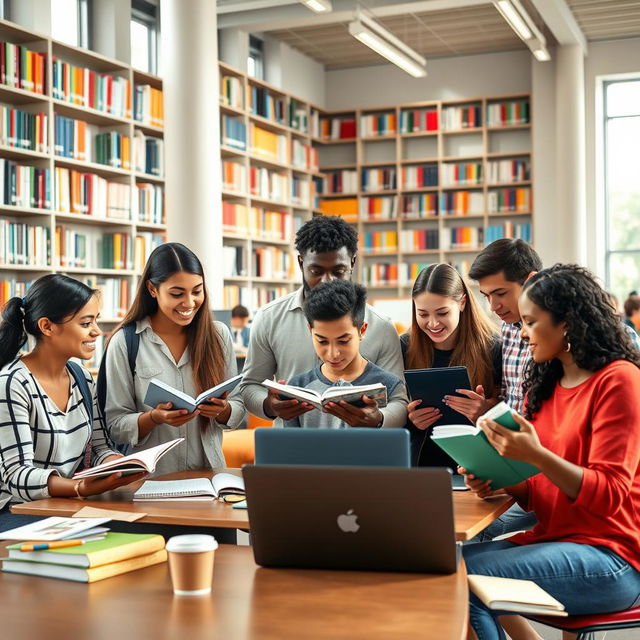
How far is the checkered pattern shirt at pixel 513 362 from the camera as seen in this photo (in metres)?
2.71

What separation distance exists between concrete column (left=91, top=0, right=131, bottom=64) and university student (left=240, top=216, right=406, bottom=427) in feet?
16.4

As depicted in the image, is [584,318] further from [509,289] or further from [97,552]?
[97,552]

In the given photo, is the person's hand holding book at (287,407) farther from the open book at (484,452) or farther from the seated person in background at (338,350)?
the open book at (484,452)

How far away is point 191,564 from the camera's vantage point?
153 centimetres

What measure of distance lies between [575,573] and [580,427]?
1.09 feet

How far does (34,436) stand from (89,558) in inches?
31.9

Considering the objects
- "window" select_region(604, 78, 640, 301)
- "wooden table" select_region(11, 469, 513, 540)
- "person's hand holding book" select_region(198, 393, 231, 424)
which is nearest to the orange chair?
"person's hand holding book" select_region(198, 393, 231, 424)

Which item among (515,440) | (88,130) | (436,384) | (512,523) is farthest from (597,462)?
(88,130)

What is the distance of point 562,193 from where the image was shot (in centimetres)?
927

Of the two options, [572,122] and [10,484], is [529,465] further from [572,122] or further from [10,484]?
[572,122]

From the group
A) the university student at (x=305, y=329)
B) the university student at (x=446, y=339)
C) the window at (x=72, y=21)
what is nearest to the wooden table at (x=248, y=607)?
the university student at (x=446, y=339)

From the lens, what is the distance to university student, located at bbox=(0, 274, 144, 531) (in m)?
2.28

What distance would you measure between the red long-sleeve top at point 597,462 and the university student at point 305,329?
731 mm

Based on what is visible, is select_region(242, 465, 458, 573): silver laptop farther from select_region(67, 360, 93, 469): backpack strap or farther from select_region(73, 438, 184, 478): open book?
select_region(67, 360, 93, 469): backpack strap
